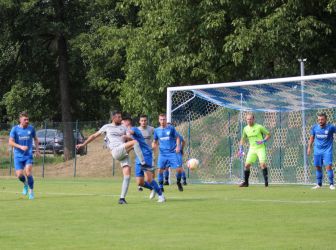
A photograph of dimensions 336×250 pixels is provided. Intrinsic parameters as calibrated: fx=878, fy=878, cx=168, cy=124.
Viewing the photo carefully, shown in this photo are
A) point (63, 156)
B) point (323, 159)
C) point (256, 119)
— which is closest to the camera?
point (323, 159)

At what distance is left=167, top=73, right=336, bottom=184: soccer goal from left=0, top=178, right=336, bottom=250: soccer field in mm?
7154

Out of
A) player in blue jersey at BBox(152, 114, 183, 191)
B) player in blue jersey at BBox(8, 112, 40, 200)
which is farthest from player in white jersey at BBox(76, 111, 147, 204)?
player in blue jersey at BBox(152, 114, 183, 191)

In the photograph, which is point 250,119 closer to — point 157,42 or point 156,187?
point 156,187

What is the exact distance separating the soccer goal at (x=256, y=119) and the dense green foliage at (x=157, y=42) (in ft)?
10.9

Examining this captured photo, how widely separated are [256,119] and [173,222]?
17.4 meters

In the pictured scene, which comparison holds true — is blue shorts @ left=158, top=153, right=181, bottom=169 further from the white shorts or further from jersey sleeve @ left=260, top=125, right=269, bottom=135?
the white shorts

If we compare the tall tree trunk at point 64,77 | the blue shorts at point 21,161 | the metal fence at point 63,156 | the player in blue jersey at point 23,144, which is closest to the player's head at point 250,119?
the player in blue jersey at point 23,144

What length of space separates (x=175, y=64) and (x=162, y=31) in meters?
1.72

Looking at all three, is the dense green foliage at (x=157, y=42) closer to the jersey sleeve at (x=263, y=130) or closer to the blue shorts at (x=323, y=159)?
the jersey sleeve at (x=263, y=130)

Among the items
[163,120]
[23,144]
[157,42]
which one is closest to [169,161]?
[163,120]

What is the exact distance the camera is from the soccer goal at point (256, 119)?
2711 cm

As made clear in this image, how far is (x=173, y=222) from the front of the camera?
44.7 ft

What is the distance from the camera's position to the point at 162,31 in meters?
36.3

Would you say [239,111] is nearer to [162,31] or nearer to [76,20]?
[162,31]
